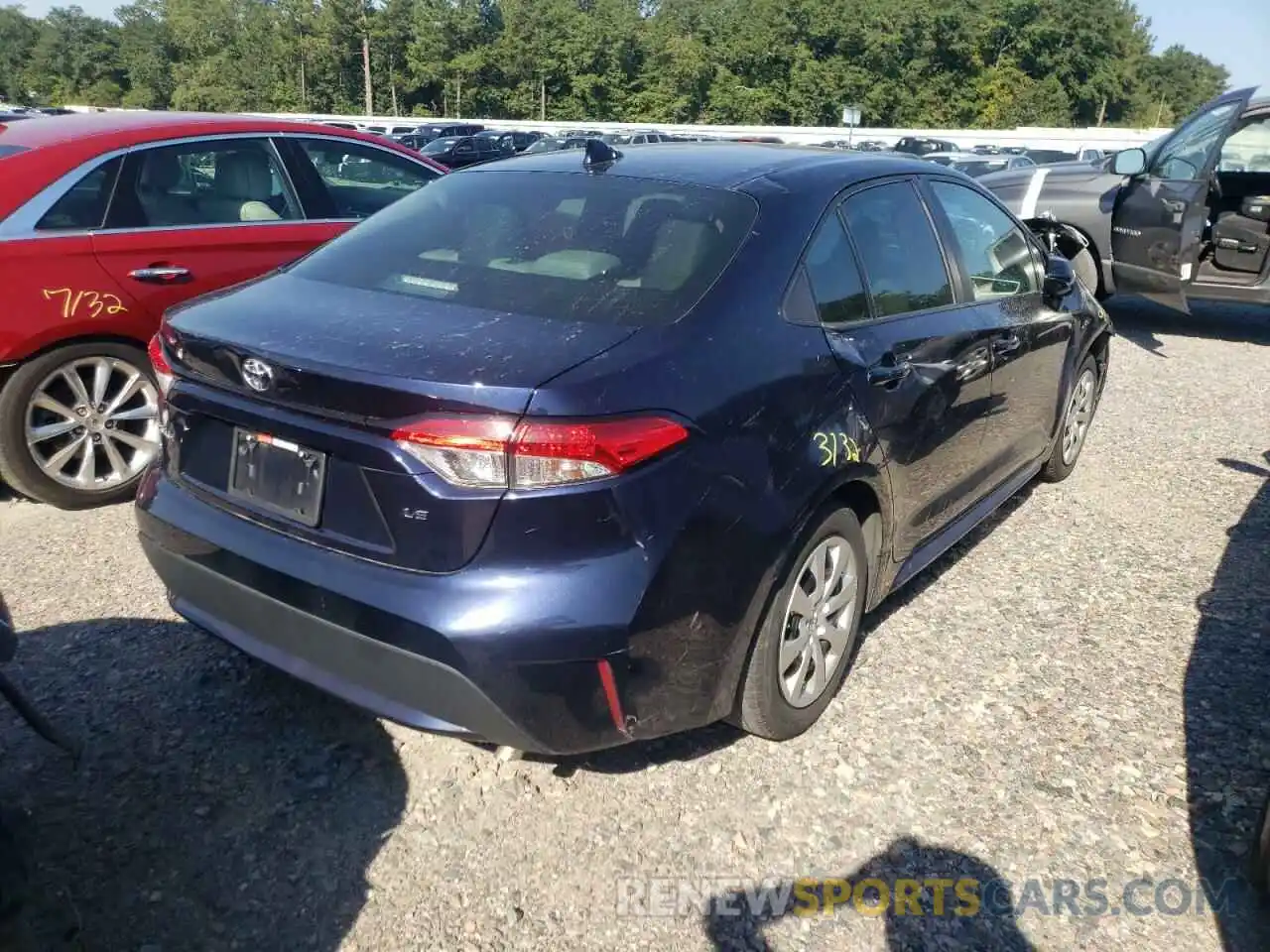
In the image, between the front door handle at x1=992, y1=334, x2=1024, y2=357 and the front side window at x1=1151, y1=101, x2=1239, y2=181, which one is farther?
the front side window at x1=1151, y1=101, x2=1239, y2=181

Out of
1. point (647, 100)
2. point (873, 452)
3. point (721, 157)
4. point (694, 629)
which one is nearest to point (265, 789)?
point (694, 629)

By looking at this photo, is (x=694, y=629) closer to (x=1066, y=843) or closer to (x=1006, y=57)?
(x=1066, y=843)

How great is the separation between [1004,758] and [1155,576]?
5.60 feet

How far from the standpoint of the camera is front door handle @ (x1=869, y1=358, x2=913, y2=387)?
2980 mm

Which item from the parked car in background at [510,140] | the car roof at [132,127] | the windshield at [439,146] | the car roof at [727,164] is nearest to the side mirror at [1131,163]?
the car roof at [727,164]

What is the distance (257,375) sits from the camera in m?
2.42

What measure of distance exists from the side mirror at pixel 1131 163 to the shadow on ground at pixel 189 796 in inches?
312

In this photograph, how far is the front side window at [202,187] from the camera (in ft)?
15.4

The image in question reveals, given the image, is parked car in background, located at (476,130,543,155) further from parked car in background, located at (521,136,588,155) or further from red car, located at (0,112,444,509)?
red car, located at (0,112,444,509)

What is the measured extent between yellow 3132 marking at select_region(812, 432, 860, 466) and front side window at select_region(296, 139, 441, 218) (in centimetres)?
350

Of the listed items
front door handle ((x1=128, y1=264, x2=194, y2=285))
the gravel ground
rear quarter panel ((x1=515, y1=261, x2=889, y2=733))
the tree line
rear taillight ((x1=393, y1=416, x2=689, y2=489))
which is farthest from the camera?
the tree line

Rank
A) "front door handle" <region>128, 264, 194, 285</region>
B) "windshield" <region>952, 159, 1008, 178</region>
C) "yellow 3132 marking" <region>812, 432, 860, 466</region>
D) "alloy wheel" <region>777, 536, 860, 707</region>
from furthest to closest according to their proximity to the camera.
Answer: "windshield" <region>952, 159, 1008, 178</region> < "front door handle" <region>128, 264, 194, 285</region> < "alloy wheel" <region>777, 536, 860, 707</region> < "yellow 3132 marking" <region>812, 432, 860, 466</region>

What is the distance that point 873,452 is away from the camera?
116 inches

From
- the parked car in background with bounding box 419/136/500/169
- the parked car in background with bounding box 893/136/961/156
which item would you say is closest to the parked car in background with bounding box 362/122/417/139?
the parked car in background with bounding box 419/136/500/169
